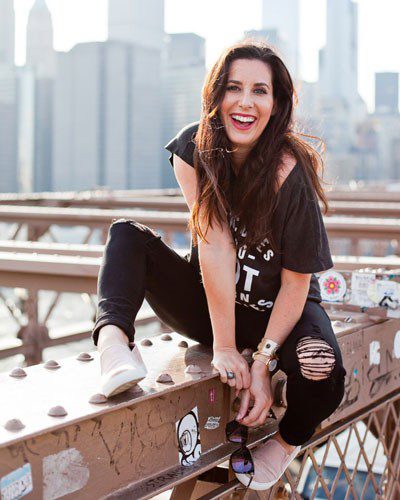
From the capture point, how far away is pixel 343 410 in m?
3.07

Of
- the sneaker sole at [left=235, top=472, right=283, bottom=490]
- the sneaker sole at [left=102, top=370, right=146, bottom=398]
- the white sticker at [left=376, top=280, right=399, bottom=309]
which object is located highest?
the white sticker at [left=376, top=280, right=399, bottom=309]

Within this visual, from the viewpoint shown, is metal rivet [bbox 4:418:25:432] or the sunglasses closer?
metal rivet [bbox 4:418:25:432]

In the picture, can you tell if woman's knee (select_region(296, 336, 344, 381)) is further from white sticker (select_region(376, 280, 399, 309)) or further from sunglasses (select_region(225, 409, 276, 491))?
white sticker (select_region(376, 280, 399, 309))

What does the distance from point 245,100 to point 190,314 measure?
0.76 metres

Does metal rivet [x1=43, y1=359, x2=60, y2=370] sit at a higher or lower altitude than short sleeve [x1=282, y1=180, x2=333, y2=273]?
lower

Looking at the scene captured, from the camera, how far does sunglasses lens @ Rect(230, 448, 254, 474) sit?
2.46m

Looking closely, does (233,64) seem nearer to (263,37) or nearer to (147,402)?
(263,37)

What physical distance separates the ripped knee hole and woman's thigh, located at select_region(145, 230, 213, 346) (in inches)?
16.6

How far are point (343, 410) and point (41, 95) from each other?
118178 mm

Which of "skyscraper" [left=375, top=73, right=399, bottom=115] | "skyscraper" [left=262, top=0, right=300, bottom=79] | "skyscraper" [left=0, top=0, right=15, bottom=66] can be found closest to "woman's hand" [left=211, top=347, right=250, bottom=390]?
"skyscraper" [left=0, top=0, right=15, bottom=66]

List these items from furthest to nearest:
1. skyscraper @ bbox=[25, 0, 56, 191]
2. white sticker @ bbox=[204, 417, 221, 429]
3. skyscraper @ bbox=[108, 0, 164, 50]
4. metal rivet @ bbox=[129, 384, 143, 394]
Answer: skyscraper @ bbox=[108, 0, 164, 50]
skyscraper @ bbox=[25, 0, 56, 191]
white sticker @ bbox=[204, 417, 221, 429]
metal rivet @ bbox=[129, 384, 143, 394]

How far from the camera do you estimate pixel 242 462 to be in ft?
8.11

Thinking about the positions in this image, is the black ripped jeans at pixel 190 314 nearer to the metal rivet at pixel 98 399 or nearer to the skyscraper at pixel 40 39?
the metal rivet at pixel 98 399

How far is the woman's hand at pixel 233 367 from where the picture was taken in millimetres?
2489
